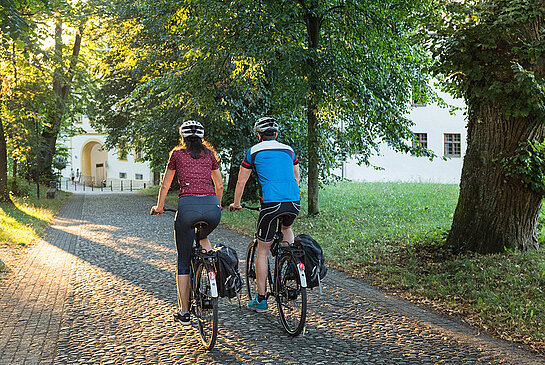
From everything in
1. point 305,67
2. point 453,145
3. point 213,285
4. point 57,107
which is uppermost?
point 57,107

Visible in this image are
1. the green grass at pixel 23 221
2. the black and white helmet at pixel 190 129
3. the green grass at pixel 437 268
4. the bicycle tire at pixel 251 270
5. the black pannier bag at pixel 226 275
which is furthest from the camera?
the green grass at pixel 23 221

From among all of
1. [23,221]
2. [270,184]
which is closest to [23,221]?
[23,221]

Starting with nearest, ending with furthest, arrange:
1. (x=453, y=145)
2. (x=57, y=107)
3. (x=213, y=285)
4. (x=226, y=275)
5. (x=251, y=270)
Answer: (x=213, y=285)
(x=226, y=275)
(x=251, y=270)
(x=57, y=107)
(x=453, y=145)

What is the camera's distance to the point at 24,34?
11219 millimetres

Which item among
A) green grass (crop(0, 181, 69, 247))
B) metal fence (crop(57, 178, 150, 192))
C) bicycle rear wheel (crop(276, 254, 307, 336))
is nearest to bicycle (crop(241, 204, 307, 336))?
bicycle rear wheel (crop(276, 254, 307, 336))

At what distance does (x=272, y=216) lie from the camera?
5648mm

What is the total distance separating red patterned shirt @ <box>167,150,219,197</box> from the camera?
5.26 m

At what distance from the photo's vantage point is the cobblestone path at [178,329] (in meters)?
4.88

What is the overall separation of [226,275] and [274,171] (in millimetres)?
1185

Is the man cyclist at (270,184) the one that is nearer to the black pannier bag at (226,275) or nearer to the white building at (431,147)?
the black pannier bag at (226,275)

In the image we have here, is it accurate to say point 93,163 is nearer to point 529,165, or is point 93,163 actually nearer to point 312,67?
point 312,67

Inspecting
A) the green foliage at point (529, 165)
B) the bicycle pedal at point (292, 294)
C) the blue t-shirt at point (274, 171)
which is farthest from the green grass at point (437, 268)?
the blue t-shirt at point (274, 171)

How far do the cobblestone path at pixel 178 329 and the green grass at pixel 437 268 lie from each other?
1.15 feet

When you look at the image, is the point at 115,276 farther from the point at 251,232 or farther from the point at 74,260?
the point at 251,232
